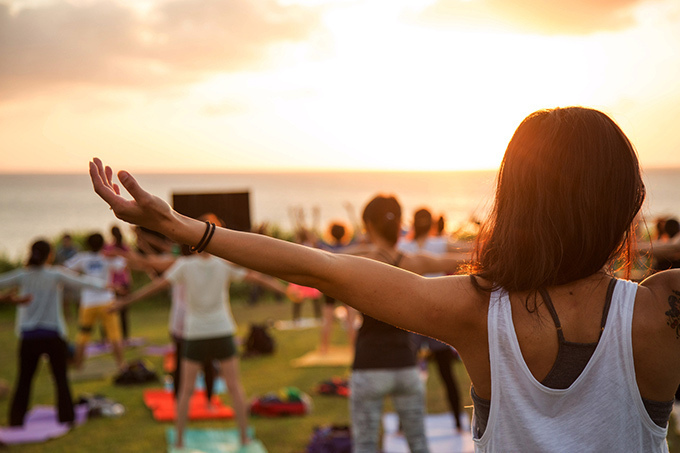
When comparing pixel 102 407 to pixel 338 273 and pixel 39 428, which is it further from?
pixel 338 273

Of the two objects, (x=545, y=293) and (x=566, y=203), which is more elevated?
(x=566, y=203)

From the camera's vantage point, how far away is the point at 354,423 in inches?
180

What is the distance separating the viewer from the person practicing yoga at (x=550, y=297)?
1582mm

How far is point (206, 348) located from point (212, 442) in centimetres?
146

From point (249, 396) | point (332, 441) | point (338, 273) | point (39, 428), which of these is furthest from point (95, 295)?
point (338, 273)

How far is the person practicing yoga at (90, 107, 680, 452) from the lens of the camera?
158 cm

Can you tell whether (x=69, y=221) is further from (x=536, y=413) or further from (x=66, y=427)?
(x=536, y=413)

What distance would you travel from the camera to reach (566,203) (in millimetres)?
1617

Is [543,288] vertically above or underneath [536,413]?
above

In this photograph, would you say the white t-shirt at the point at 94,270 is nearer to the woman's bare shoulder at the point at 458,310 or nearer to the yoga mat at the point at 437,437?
the yoga mat at the point at 437,437

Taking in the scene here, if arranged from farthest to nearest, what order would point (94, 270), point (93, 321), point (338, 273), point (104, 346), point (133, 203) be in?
point (104, 346)
point (93, 321)
point (94, 270)
point (338, 273)
point (133, 203)

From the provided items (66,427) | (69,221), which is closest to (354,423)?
(66,427)

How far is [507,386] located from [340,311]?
1209 cm

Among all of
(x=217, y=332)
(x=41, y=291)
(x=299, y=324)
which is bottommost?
(x=299, y=324)
